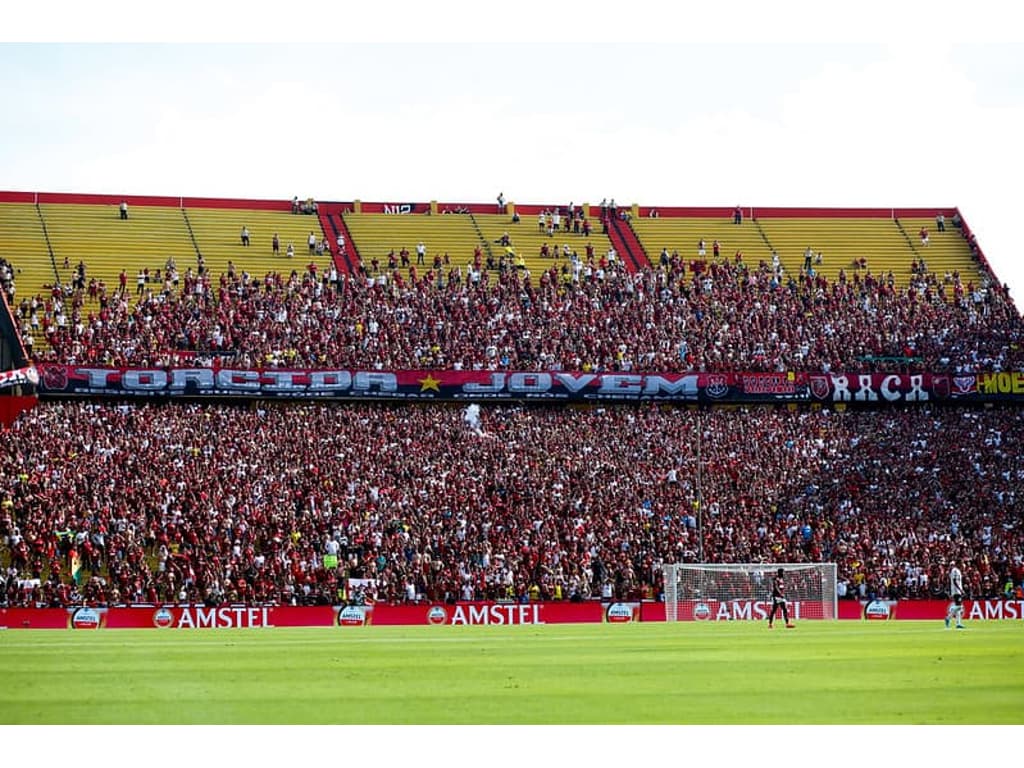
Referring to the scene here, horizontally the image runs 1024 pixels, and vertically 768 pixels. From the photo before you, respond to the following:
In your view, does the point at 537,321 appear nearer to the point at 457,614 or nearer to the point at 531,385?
the point at 531,385

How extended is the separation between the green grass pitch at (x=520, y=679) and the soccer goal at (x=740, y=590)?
400 inches

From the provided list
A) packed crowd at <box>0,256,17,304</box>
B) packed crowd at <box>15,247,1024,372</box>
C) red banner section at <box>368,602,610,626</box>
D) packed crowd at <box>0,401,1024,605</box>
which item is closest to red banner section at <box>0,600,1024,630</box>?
red banner section at <box>368,602,610,626</box>

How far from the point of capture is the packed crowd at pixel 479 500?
36031mm

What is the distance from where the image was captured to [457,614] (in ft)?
112

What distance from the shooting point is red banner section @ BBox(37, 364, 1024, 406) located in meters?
46.1

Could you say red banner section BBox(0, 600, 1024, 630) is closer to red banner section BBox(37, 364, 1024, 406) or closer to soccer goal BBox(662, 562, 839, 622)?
soccer goal BBox(662, 562, 839, 622)

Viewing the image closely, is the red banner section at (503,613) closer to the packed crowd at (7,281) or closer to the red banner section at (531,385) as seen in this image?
the red banner section at (531,385)

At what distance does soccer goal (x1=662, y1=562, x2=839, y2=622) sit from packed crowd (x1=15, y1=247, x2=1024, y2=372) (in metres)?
14.2

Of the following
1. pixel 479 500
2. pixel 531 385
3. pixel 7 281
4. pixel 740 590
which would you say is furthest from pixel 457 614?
pixel 7 281

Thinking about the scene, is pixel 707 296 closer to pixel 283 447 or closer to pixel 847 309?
pixel 847 309

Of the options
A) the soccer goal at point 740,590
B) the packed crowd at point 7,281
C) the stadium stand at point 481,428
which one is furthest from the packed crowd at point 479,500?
the packed crowd at point 7,281

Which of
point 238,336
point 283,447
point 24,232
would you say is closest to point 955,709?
point 283,447

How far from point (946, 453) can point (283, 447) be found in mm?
20038

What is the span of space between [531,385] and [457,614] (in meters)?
15.7
